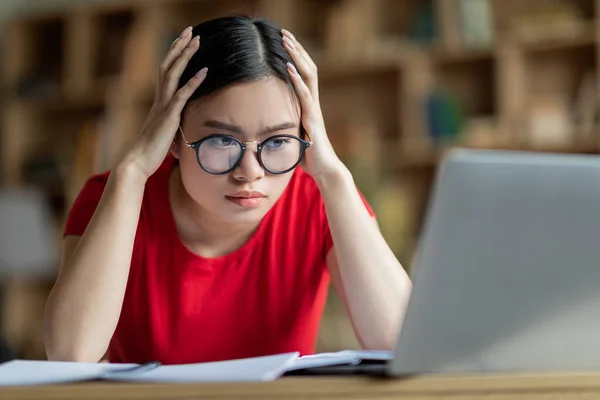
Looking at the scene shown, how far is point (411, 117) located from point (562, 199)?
3.20 m

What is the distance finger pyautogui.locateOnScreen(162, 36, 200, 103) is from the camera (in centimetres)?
104

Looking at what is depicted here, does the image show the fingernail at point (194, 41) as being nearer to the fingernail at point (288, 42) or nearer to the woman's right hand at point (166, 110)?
the woman's right hand at point (166, 110)

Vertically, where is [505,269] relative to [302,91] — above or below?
below

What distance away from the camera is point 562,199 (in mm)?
562

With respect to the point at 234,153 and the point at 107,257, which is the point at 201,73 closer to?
the point at 234,153

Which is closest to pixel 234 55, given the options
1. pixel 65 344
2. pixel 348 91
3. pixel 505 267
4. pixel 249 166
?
pixel 249 166

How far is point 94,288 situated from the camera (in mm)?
931

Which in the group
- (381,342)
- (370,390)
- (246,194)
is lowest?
(381,342)

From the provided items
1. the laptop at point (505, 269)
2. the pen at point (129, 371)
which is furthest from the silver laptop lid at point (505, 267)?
the pen at point (129, 371)

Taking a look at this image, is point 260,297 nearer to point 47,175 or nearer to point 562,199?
point 562,199

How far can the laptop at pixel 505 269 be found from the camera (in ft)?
1.82

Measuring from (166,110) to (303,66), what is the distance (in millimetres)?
211

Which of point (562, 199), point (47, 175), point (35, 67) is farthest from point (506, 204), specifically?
point (35, 67)

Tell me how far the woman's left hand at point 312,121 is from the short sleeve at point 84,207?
30 centimetres
